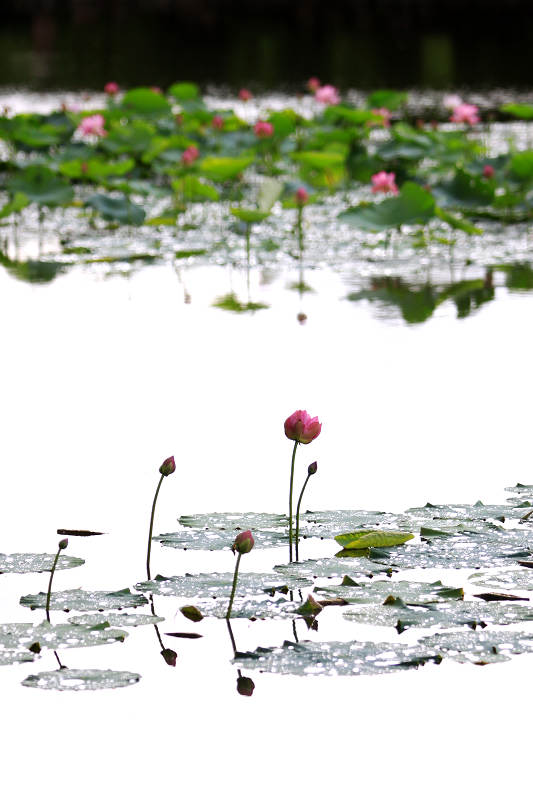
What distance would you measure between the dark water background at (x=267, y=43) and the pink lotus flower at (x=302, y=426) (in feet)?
32.3

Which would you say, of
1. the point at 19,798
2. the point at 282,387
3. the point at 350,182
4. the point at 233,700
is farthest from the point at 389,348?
the point at 350,182

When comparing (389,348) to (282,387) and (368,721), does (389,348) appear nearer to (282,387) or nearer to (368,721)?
(282,387)

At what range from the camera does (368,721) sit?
172 centimetres

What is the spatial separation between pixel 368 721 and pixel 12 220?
16.1ft

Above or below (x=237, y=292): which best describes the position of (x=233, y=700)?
below

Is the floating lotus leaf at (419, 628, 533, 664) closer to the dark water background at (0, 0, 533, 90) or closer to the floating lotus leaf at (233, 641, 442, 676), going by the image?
the floating lotus leaf at (233, 641, 442, 676)

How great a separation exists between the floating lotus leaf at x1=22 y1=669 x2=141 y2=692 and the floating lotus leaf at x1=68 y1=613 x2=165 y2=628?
0.13 meters

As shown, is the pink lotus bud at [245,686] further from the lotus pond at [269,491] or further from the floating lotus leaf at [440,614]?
the floating lotus leaf at [440,614]

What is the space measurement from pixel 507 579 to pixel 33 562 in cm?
74

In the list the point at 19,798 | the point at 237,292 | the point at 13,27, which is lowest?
the point at 19,798

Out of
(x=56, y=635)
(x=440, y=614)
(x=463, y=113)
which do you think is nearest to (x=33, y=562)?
(x=56, y=635)

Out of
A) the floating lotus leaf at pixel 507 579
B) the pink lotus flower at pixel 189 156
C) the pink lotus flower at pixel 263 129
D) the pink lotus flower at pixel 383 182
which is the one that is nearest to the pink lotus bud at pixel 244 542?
the floating lotus leaf at pixel 507 579

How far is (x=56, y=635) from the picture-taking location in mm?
1876

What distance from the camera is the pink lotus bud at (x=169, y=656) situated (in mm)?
1868
